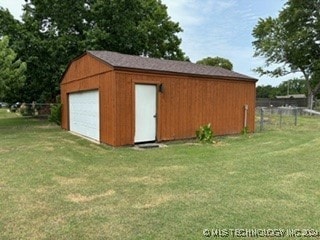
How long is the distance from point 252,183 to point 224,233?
79.4 inches

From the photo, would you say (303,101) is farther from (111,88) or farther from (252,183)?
(252,183)

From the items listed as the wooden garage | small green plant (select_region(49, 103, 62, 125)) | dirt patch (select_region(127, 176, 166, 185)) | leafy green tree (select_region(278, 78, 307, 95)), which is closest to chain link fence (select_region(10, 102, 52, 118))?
small green plant (select_region(49, 103, 62, 125))

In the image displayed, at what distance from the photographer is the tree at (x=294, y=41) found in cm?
2808

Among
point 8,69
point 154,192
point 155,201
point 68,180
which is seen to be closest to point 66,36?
point 8,69

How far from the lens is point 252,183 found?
16.6 ft

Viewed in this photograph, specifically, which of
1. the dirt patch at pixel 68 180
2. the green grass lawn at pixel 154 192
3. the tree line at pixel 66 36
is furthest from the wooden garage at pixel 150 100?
the tree line at pixel 66 36

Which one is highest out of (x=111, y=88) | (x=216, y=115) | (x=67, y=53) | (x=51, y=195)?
(x=67, y=53)

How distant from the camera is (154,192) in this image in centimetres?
463

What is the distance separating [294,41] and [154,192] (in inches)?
1121

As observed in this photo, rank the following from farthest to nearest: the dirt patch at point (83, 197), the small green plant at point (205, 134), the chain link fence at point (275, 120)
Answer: the chain link fence at point (275, 120), the small green plant at point (205, 134), the dirt patch at point (83, 197)

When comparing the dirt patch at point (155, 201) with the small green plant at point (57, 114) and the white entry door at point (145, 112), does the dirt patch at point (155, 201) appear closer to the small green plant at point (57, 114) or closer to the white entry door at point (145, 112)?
the white entry door at point (145, 112)

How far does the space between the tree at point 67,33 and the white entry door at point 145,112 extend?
9.74m

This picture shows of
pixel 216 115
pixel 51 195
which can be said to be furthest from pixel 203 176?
pixel 216 115

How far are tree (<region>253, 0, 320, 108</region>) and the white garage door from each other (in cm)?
2309
